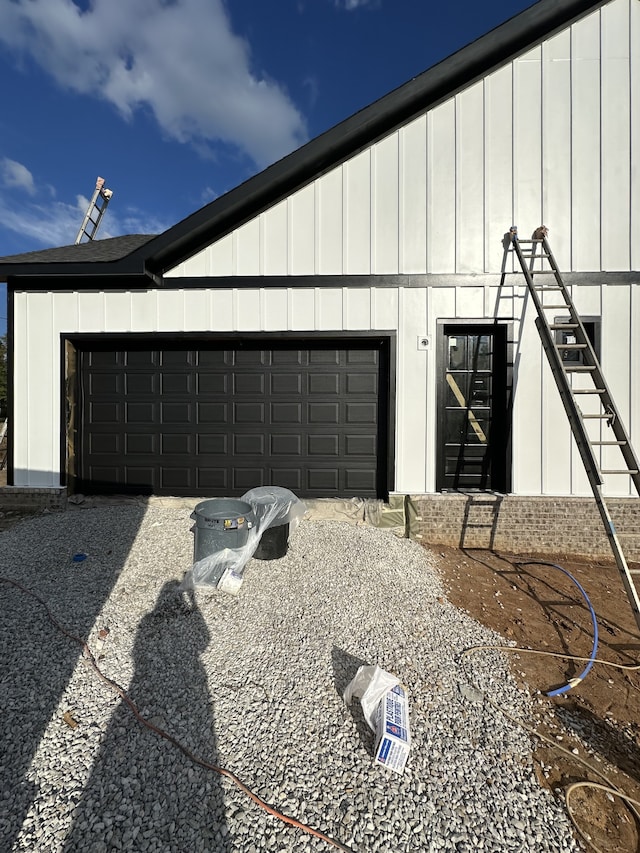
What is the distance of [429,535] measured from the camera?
16.7 feet

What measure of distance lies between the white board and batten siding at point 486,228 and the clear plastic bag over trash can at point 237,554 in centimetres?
200

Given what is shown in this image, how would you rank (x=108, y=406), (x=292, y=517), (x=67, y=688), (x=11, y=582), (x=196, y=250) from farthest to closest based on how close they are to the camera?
(x=108, y=406) < (x=196, y=250) < (x=292, y=517) < (x=11, y=582) < (x=67, y=688)

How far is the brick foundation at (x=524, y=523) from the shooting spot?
4941mm

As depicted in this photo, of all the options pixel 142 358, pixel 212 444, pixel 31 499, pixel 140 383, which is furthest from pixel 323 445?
pixel 31 499

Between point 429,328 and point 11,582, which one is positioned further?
point 429,328

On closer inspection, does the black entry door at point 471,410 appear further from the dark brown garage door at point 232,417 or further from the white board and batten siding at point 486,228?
the dark brown garage door at point 232,417

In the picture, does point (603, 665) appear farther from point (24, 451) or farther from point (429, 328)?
point (24, 451)

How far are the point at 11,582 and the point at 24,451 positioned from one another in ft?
9.32

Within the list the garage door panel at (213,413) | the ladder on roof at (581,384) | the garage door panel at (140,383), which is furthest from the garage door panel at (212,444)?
the ladder on roof at (581,384)

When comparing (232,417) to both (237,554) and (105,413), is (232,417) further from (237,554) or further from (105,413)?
(237,554)

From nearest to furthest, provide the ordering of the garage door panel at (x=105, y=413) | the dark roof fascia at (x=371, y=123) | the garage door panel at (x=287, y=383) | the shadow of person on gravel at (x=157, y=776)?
the shadow of person on gravel at (x=157, y=776), the dark roof fascia at (x=371, y=123), the garage door panel at (x=287, y=383), the garage door panel at (x=105, y=413)

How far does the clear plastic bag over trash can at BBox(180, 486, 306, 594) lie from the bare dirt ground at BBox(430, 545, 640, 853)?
1.93m

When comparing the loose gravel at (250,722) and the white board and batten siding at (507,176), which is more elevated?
the white board and batten siding at (507,176)

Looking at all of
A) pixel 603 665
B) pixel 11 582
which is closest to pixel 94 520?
pixel 11 582
